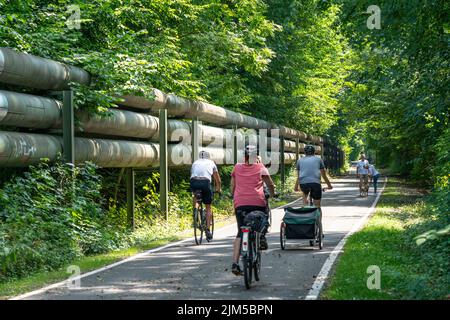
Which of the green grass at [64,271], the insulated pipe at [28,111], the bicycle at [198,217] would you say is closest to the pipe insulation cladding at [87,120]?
the insulated pipe at [28,111]

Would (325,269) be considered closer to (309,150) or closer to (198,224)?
(309,150)

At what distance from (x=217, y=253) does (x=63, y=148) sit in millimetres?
3451

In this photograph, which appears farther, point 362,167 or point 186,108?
point 362,167

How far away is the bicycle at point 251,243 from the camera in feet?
31.1

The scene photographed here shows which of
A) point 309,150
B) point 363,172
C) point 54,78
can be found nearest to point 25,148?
point 54,78

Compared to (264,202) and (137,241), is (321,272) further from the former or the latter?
(137,241)

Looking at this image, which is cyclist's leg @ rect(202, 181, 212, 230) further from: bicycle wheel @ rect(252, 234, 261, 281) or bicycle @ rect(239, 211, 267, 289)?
bicycle wheel @ rect(252, 234, 261, 281)

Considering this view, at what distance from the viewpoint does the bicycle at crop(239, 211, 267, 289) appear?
31.1 ft

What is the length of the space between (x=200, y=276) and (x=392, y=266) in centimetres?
282

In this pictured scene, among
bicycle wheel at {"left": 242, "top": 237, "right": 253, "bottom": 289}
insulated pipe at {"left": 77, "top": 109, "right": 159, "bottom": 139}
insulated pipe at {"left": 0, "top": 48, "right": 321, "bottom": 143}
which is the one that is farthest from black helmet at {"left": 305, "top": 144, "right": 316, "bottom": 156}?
bicycle wheel at {"left": 242, "top": 237, "right": 253, "bottom": 289}

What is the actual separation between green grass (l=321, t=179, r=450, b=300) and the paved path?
47cm

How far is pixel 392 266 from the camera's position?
35.8 feet

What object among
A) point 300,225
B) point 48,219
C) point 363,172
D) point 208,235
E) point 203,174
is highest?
point 203,174

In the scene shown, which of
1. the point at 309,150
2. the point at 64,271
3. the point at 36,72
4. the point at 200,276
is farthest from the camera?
the point at 309,150
